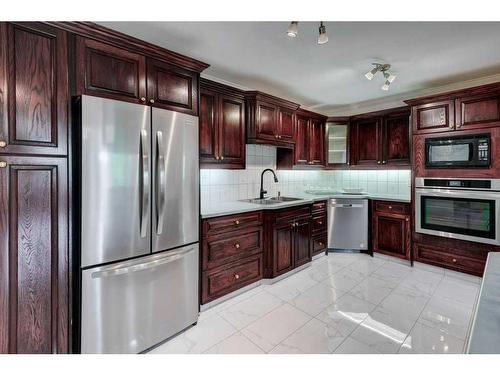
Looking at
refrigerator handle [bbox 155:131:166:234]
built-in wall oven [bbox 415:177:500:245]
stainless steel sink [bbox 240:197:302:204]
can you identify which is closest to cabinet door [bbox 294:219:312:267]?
stainless steel sink [bbox 240:197:302:204]

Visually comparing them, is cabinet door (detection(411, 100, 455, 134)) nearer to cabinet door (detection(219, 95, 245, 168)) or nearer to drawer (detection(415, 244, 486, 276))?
drawer (detection(415, 244, 486, 276))

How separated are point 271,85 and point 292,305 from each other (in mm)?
2670

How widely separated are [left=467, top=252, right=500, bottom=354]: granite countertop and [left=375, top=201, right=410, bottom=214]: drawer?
2620 millimetres

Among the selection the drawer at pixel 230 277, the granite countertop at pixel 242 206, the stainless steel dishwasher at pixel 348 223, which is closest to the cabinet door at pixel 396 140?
the granite countertop at pixel 242 206

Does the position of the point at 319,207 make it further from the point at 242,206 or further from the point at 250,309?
the point at 250,309

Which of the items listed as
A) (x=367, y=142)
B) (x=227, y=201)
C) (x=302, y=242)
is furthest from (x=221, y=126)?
(x=367, y=142)

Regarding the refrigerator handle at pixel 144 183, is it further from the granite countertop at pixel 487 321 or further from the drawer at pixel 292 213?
the granite countertop at pixel 487 321

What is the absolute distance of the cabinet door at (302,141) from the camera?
3717mm

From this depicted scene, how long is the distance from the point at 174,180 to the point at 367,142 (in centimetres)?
337

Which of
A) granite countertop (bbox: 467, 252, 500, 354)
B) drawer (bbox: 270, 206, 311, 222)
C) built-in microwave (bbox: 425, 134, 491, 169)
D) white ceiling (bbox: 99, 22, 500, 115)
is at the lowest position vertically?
granite countertop (bbox: 467, 252, 500, 354)

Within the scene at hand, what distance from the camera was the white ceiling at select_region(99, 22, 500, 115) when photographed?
6.32 ft

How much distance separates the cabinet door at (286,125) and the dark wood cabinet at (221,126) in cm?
61
